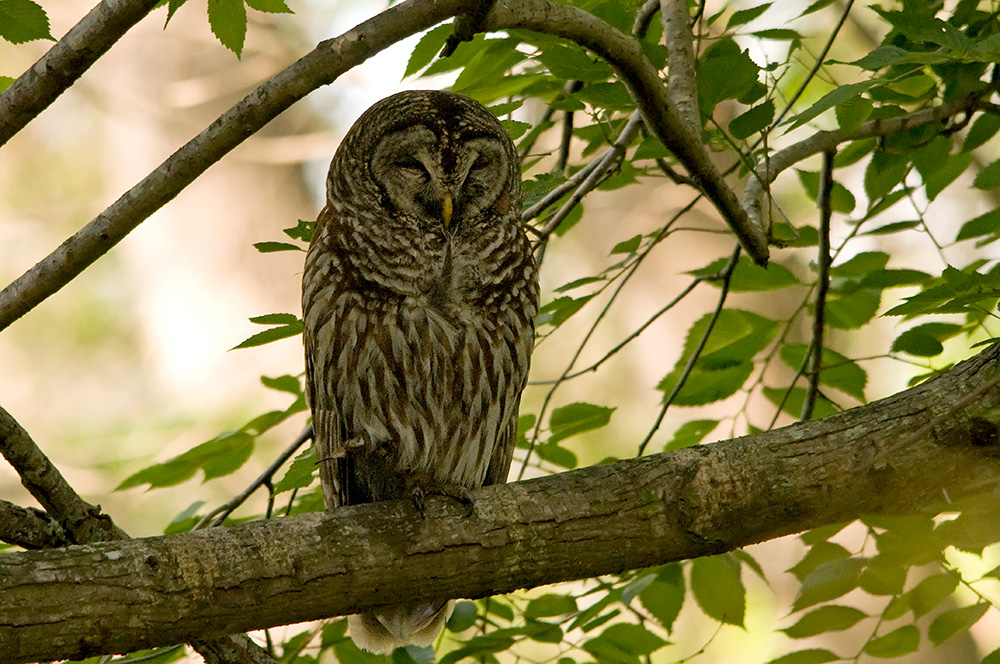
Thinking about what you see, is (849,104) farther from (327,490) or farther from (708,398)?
(327,490)

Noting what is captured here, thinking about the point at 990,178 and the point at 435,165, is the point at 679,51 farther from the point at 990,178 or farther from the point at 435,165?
the point at 990,178

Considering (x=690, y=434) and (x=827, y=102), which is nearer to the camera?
(x=827, y=102)

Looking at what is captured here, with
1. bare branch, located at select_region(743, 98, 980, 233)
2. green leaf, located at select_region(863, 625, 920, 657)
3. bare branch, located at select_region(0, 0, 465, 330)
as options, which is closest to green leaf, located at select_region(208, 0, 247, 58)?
bare branch, located at select_region(0, 0, 465, 330)

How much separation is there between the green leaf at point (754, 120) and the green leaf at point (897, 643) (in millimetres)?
1324

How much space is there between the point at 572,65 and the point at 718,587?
1.49 metres

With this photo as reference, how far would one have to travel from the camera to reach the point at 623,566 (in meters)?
2.56

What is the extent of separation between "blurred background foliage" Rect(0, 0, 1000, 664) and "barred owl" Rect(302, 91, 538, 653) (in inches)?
5.9

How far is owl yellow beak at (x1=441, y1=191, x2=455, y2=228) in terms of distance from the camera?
3238mm

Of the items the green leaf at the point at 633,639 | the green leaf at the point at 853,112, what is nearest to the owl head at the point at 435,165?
the green leaf at the point at 853,112

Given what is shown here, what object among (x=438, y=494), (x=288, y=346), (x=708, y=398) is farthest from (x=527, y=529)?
(x=288, y=346)

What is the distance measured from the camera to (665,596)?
288 cm

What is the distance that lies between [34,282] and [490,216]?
1.50 m

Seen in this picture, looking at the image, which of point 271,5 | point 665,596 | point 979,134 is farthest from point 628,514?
point 979,134

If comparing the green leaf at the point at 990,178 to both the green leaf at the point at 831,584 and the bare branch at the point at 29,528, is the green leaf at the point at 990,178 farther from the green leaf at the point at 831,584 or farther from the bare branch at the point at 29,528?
the bare branch at the point at 29,528
